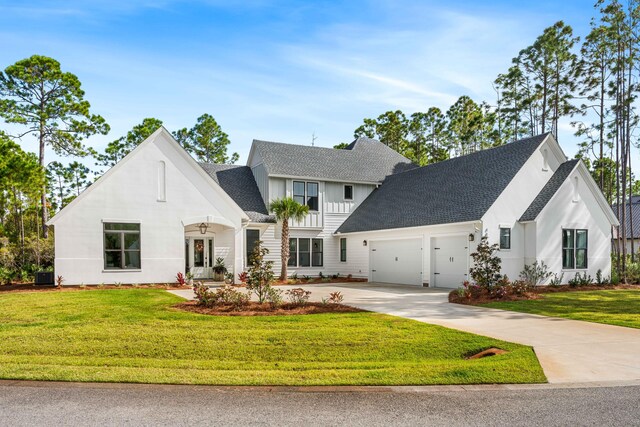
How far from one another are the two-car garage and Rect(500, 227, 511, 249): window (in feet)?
4.84

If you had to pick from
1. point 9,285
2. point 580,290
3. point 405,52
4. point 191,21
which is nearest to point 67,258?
point 9,285

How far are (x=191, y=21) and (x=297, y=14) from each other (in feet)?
9.55

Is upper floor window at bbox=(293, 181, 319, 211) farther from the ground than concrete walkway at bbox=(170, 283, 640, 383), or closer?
farther from the ground

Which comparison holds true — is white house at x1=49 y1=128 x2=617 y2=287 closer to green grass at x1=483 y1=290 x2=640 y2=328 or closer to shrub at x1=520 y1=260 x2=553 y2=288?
shrub at x1=520 y1=260 x2=553 y2=288

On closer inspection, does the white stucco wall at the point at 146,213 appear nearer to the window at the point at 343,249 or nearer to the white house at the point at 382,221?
the white house at the point at 382,221

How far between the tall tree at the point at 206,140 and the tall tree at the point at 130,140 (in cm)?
818

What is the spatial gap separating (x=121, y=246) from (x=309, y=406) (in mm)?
16339

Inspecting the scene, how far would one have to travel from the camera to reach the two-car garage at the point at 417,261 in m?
19.5

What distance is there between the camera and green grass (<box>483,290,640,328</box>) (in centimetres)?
1183

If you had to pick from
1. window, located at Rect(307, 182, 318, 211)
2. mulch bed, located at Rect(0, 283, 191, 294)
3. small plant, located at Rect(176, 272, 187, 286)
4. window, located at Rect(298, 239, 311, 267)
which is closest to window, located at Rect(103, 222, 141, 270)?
mulch bed, located at Rect(0, 283, 191, 294)

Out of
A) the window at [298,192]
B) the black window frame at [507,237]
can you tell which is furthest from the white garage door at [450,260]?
the window at [298,192]

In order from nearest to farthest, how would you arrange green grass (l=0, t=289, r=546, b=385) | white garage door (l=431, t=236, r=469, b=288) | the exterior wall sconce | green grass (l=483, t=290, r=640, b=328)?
1. green grass (l=0, t=289, r=546, b=385)
2. green grass (l=483, t=290, r=640, b=328)
3. white garage door (l=431, t=236, r=469, b=288)
4. the exterior wall sconce

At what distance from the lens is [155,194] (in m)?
20.4

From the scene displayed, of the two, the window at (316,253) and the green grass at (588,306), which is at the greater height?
the window at (316,253)
